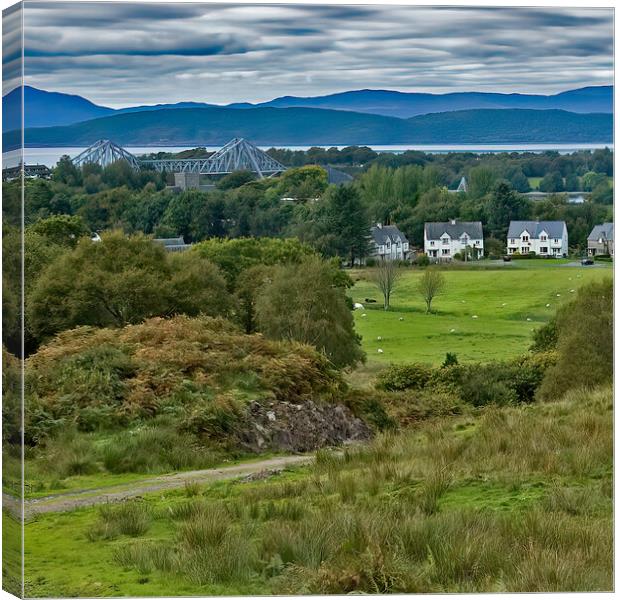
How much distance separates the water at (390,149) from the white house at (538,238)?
0.69 metres

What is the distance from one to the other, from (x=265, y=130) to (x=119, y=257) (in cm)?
176

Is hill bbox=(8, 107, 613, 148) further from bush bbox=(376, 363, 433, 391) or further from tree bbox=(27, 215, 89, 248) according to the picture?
bush bbox=(376, 363, 433, 391)

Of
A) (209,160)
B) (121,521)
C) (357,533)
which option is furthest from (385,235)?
(121,521)

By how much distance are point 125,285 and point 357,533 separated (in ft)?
11.1

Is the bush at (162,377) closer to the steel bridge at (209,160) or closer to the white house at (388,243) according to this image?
the white house at (388,243)

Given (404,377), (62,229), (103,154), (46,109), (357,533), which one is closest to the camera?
(357,533)

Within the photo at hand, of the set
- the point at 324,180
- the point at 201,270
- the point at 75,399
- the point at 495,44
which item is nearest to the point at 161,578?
the point at 75,399

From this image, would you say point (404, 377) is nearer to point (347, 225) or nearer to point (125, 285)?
point (347, 225)

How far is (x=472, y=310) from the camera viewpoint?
1300cm

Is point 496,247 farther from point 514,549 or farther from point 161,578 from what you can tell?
point 161,578

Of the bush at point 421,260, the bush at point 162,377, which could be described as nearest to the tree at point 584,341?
the bush at point 421,260

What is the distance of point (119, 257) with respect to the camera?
12.9 meters

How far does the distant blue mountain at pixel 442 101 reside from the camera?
12609 millimetres

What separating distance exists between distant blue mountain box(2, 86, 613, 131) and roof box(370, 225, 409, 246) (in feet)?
3.44
